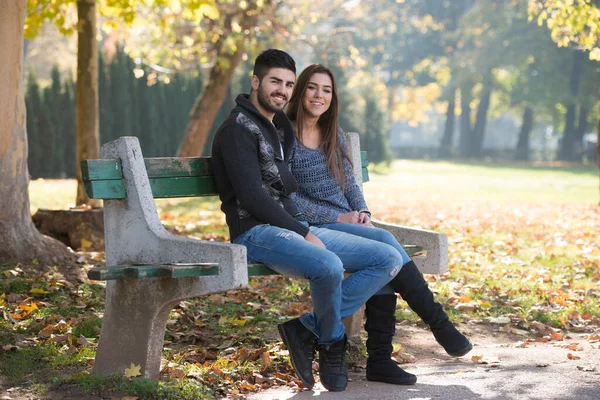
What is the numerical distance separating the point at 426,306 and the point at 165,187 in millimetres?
1465

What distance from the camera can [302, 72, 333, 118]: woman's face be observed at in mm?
5066

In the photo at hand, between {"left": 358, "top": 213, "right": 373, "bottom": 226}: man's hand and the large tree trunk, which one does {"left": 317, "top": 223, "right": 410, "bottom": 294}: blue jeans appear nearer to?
{"left": 358, "top": 213, "right": 373, "bottom": 226}: man's hand

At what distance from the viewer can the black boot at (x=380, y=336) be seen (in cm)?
456

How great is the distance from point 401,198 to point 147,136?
924 cm

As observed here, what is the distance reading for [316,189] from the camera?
507cm

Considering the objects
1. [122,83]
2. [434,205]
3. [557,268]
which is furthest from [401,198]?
[557,268]

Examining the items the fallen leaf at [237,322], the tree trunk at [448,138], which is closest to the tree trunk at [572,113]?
the tree trunk at [448,138]

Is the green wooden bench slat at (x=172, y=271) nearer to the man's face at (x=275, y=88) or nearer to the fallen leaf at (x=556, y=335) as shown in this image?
the man's face at (x=275, y=88)

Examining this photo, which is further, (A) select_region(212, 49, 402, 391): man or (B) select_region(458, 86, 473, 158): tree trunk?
(B) select_region(458, 86, 473, 158): tree trunk

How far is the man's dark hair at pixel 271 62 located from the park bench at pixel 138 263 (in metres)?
0.76

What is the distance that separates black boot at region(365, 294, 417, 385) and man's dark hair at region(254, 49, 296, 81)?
1277 millimetres

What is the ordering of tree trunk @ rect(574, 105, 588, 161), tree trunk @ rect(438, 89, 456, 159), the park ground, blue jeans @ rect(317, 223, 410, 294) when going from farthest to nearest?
tree trunk @ rect(438, 89, 456, 159), tree trunk @ rect(574, 105, 588, 161), blue jeans @ rect(317, 223, 410, 294), the park ground

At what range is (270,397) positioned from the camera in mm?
4340

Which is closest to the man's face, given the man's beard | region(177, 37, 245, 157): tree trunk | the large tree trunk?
the man's beard
